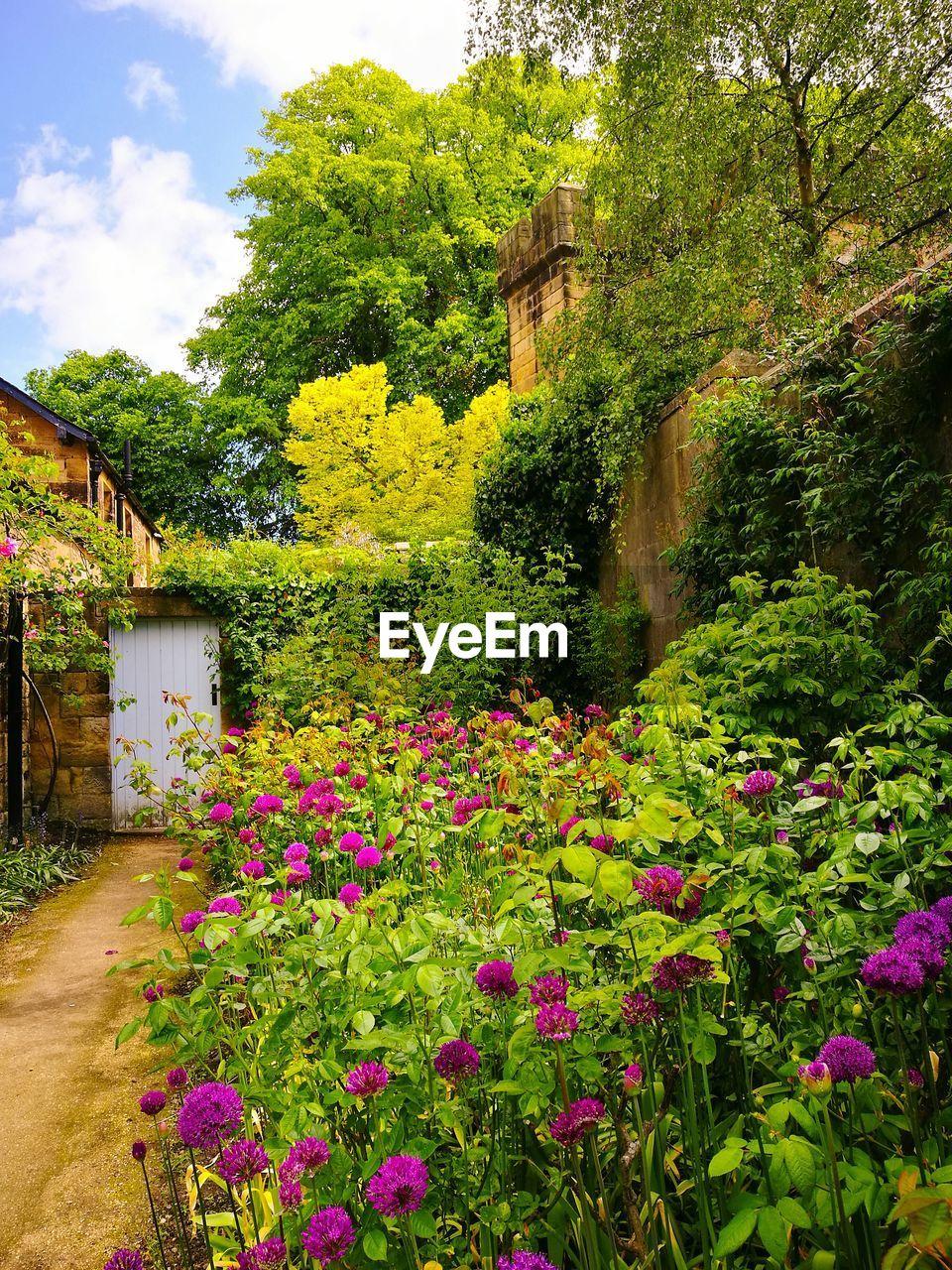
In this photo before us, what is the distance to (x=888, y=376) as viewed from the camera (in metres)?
3.53

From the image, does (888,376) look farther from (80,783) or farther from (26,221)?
(26,221)

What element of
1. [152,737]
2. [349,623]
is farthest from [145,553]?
[349,623]

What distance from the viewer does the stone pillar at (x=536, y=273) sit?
369 inches

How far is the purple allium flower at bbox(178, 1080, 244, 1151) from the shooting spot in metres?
1.00

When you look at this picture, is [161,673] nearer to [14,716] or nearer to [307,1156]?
[14,716]

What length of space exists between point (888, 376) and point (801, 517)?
0.86 metres

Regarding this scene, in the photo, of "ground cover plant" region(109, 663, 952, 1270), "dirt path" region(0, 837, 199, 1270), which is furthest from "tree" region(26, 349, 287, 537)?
"ground cover plant" region(109, 663, 952, 1270)

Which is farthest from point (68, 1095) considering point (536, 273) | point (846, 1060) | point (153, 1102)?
point (536, 273)

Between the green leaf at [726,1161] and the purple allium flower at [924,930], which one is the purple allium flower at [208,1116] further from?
the purple allium flower at [924,930]

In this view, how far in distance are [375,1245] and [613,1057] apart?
490 mm

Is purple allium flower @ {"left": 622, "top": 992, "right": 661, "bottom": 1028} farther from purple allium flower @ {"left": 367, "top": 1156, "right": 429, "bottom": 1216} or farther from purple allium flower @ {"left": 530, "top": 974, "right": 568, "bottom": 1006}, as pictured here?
purple allium flower @ {"left": 367, "top": 1156, "right": 429, "bottom": 1216}

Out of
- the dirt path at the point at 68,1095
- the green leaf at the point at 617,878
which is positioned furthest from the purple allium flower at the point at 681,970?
the dirt path at the point at 68,1095

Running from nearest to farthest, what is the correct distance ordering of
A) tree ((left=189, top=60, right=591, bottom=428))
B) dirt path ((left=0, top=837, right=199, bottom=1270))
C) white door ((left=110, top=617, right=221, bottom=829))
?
dirt path ((left=0, top=837, right=199, bottom=1270)) < white door ((left=110, top=617, right=221, bottom=829)) < tree ((left=189, top=60, right=591, bottom=428))

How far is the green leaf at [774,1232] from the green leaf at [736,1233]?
0.01m
